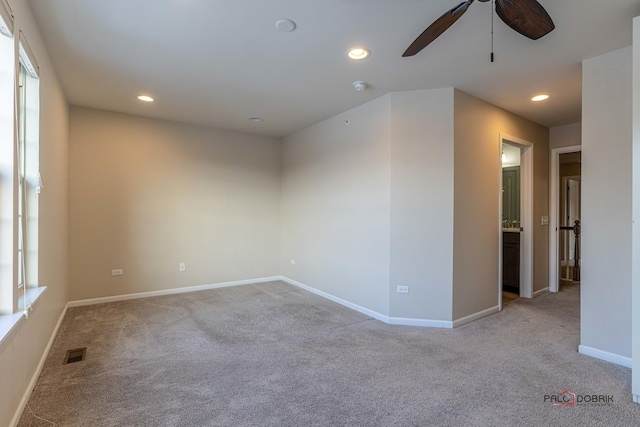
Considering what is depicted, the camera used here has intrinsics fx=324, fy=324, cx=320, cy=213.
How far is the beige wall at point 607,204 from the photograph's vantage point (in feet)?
8.63

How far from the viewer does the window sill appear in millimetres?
1618

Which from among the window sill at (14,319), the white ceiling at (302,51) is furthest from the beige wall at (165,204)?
the window sill at (14,319)

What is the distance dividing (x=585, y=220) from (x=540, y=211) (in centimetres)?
219

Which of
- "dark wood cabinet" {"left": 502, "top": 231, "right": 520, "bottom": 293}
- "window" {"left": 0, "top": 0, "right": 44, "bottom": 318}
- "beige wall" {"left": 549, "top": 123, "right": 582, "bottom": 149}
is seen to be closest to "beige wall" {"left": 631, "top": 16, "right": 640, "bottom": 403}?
"dark wood cabinet" {"left": 502, "top": 231, "right": 520, "bottom": 293}

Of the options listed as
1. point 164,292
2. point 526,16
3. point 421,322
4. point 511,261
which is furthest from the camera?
point 511,261

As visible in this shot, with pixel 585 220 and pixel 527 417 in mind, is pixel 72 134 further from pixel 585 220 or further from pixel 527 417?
pixel 585 220

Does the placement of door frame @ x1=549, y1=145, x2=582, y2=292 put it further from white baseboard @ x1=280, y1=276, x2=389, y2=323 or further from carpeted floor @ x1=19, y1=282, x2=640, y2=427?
white baseboard @ x1=280, y1=276, x2=389, y2=323

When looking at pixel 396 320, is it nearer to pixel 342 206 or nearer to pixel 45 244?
pixel 342 206

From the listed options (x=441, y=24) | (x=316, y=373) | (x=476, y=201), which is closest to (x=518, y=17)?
(x=441, y=24)

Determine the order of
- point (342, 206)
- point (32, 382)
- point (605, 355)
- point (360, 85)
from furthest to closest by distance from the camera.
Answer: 1. point (342, 206)
2. point (360, 85)
3. point (605, 355)
4. point (32, 382)

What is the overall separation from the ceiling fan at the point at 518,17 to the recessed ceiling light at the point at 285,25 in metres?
0.95

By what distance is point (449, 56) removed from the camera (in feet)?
9.16

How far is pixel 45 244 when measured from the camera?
110 inches

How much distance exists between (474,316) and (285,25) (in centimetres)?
353
